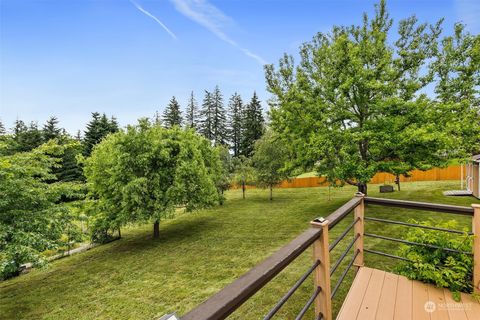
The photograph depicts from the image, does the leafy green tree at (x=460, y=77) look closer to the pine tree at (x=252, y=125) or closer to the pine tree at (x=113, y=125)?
the pine tree at (x=252, y=125)

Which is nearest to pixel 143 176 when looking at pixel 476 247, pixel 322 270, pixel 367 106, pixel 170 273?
pixel 170 273

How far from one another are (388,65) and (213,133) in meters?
35.9

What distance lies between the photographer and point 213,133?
43.9 meters

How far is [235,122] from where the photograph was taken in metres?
44.1

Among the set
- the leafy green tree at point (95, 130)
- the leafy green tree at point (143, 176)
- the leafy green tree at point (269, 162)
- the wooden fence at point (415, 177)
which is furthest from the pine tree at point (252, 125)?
the leafy green tree at point (143, 176)

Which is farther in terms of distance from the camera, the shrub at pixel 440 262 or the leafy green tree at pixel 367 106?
the leafy green tree at pixel 367 106

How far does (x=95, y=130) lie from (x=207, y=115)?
1926 cm

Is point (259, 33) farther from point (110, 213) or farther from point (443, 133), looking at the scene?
point (110, 213)

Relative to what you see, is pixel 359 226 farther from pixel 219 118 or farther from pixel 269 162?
pixel 219 118

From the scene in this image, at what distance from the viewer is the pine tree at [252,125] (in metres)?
38.7

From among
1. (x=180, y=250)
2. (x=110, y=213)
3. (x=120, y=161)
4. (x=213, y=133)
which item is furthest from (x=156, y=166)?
(x=213, y=133)

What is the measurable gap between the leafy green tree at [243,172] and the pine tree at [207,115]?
25.6 m

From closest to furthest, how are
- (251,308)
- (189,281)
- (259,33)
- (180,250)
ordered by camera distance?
(251,308)
(189,281)
(180,250)
(259,33)

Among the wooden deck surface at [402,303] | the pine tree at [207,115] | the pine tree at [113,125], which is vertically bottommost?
the wooden deck surface at [402,303]
